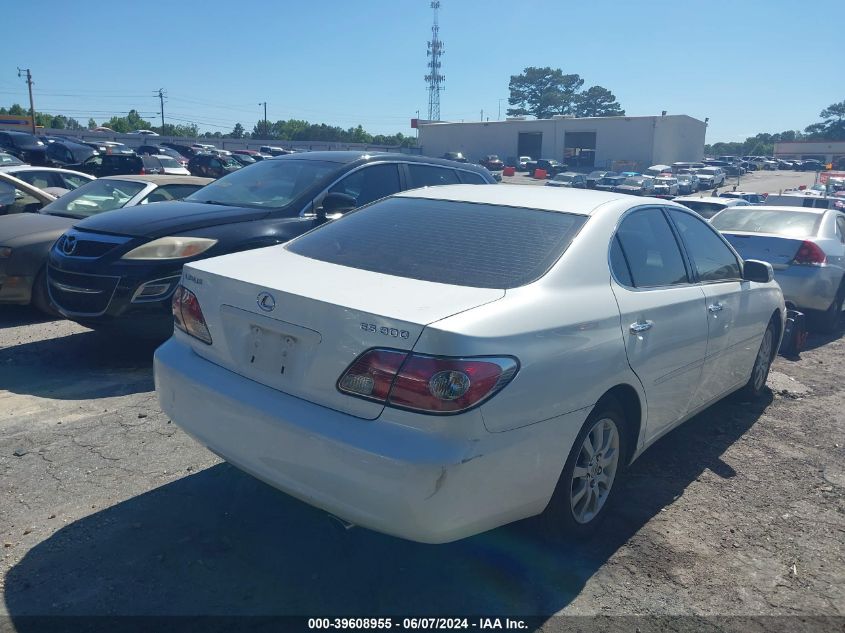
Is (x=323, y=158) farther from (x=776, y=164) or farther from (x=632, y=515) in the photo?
(x=776, y=164)

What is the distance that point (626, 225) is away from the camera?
3795mm

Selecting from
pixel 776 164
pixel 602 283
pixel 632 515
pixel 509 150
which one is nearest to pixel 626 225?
pixel 602 283

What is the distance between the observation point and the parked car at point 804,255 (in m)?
8.15

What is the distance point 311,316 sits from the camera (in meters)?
2.83

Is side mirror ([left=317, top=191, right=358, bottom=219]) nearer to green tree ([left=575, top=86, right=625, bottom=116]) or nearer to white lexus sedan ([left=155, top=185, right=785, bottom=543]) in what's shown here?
white lexus sedan ([left=155, top=185, right=785, bottom=543])

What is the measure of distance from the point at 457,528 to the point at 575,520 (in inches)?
35.9

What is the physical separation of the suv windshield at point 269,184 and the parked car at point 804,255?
471cm

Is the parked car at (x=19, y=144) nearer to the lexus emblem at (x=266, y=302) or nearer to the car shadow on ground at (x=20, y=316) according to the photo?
the car shadow on ground at (x=20, y=316)

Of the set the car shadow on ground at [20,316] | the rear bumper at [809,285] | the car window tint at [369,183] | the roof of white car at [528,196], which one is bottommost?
the car shadow on ground at [20,316]

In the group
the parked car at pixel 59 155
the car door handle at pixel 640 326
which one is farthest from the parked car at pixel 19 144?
the car door handle at pixel 640 326

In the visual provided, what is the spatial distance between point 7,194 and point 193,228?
4163 mm

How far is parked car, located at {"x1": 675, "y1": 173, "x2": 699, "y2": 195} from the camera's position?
44.2 metres

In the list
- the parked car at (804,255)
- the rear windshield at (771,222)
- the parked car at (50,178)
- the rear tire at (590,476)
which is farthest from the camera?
the parked car at (50,178)

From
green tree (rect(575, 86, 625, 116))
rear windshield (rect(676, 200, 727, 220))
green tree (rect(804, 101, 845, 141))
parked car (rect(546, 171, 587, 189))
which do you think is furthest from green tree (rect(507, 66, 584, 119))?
rear windshield (rect(676, 200, 727, 220))
